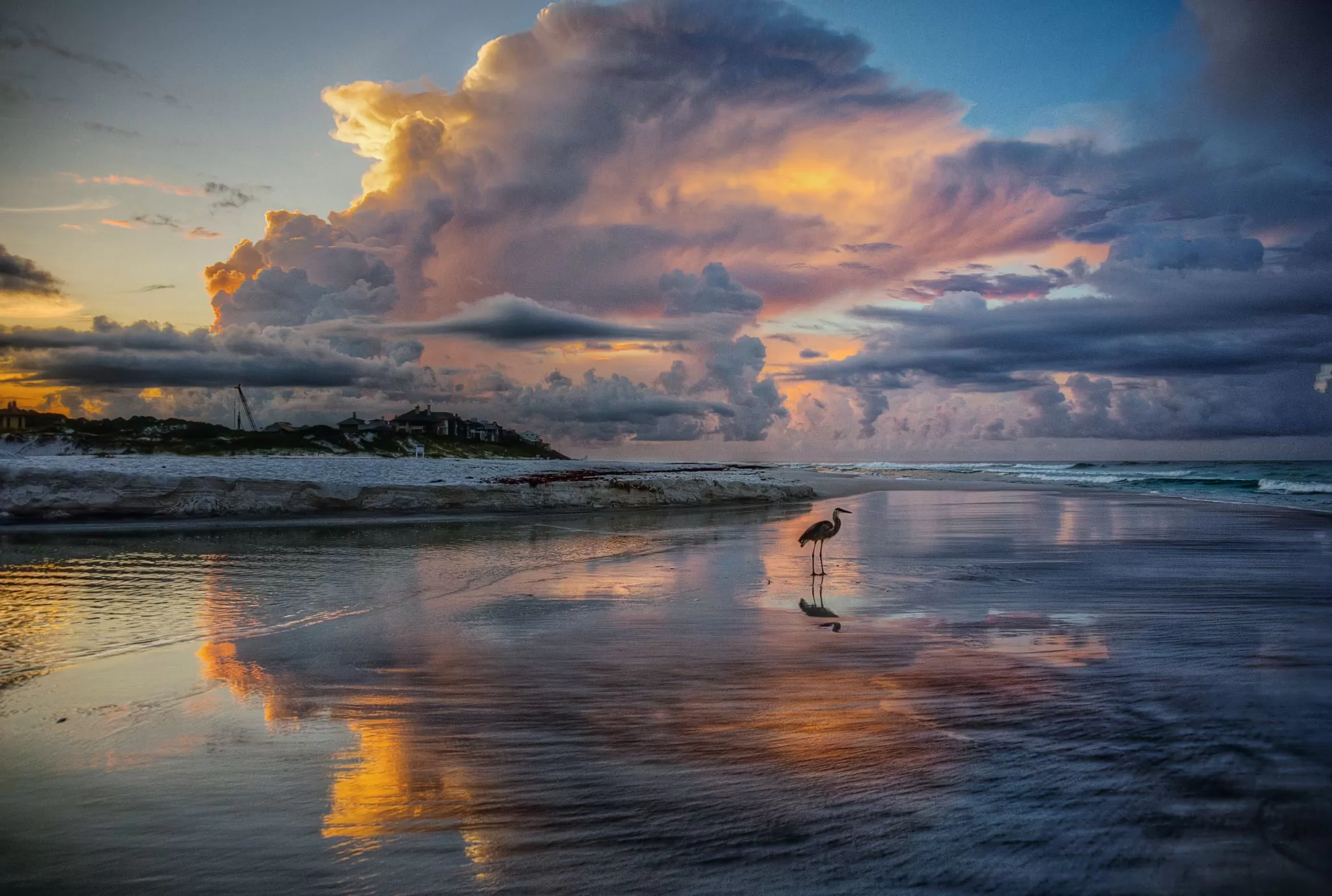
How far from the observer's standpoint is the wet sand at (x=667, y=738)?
2.81 metres

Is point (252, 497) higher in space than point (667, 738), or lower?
higher

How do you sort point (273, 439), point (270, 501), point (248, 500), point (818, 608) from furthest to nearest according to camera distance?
point (273, 439) → point (270, 501) → point (248, 500) → point (818, 608)

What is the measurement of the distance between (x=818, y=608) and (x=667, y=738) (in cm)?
435

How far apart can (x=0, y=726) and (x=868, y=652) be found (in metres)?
Answer: 5.94

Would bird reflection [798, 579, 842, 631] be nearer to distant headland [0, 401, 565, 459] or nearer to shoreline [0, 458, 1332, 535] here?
shoreline [0, 458, 1332, 535]

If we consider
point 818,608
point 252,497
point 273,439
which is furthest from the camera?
point 273,439

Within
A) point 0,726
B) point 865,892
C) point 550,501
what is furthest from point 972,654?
point 550,501

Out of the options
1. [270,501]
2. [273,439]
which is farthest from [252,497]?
[273,439]

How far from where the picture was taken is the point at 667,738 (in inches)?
162

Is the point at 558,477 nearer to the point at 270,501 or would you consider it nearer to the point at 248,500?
the point at 270,501

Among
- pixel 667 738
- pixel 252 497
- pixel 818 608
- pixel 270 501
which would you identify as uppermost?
pixel 252 497

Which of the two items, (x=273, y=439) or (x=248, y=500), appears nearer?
(x=248, y=500)

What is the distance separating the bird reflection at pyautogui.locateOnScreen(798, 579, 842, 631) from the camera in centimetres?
720

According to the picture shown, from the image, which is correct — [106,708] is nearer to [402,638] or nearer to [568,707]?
[402,638]
